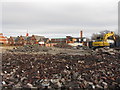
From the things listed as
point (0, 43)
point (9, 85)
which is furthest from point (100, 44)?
point (9, 85)

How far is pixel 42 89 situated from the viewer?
486cm

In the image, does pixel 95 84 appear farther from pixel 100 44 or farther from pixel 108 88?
pixel 100 44

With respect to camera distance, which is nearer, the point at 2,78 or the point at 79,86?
the point at 79,86

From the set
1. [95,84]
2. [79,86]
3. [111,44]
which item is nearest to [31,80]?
[79,86]

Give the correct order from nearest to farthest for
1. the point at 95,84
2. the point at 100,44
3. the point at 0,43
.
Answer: the point at 95,84, the point at 100,44, the point at 0,43

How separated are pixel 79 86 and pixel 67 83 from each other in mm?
491

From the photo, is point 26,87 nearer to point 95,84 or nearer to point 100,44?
point 95,84

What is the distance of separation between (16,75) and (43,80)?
52.8 inches

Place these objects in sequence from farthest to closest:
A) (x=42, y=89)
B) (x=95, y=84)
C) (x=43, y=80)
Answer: (x=43, y=80) → (x=95, y=84) → (x=42, y=89)

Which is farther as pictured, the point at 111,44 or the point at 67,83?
the point at 111,44

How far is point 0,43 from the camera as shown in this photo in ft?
104

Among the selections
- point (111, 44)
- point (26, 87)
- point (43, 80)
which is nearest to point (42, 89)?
point (26, 87)

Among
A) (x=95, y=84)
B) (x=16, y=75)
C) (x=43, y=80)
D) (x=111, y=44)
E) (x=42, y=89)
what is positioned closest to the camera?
(x=42, y=89)

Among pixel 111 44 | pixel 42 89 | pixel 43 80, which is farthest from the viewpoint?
pixel 111 44
